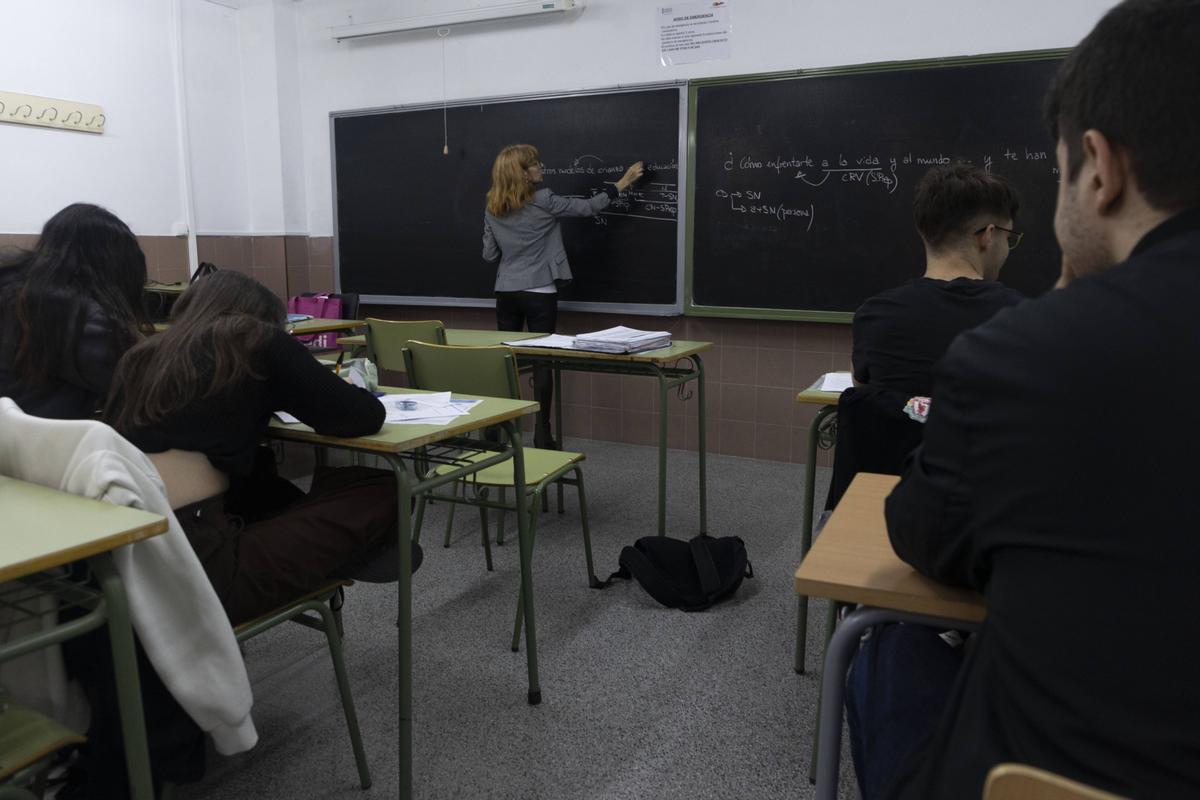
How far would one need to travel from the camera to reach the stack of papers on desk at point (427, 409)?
1960 mm

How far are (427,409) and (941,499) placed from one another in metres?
1.45

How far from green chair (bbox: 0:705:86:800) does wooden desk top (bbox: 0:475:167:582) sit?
300mm

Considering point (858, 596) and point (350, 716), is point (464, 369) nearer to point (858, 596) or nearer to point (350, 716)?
point (350, 716)

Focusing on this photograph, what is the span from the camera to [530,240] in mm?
4684

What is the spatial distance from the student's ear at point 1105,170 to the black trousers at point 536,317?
3.77 meters

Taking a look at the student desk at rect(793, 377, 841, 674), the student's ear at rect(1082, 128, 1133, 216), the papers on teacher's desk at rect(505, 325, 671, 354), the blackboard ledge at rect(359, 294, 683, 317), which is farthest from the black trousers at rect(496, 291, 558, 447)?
the student's ear at rect(1082, 128, 1133, 216)

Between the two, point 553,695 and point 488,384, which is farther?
point 488,384

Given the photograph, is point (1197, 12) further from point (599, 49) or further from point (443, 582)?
point (599, 49)

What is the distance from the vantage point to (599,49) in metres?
4.80

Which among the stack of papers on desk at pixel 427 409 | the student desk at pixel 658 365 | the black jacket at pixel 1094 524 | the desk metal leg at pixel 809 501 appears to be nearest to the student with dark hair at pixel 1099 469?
the black jacket at pixel 1094 524

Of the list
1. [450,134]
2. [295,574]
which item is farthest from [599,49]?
[295,574]

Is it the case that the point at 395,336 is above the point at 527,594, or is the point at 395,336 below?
above

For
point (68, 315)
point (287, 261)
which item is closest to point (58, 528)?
point (68, 315)

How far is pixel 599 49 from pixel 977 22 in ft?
6.42
